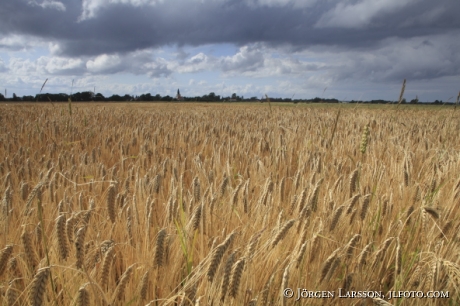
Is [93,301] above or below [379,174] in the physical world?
below

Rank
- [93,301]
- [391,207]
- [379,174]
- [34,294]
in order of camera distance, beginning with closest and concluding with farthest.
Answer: [34,294] → [93,301] → [391,207] → [379,174]

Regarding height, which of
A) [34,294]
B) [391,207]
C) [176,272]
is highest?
[34,294]

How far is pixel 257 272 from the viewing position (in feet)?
3.90

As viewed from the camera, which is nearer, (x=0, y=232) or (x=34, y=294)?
(x=34, y=294)

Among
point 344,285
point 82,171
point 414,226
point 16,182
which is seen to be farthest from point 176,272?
point 16,182

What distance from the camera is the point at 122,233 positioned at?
1.53 m

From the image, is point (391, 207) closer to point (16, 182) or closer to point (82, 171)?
point (82, 171)

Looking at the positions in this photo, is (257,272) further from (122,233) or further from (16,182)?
(16,182)

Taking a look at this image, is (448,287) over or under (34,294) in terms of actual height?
under

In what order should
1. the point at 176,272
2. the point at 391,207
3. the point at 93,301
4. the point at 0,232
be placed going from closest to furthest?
the point at 93,301 < the point at 176,272 < the point at 0,232 < the point at 391,207

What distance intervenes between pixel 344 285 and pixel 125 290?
0.78m

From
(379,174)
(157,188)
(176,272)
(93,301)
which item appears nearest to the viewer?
(93,301)

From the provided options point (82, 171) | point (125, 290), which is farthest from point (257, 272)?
point (82, 171)

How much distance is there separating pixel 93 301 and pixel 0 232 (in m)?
0.80
